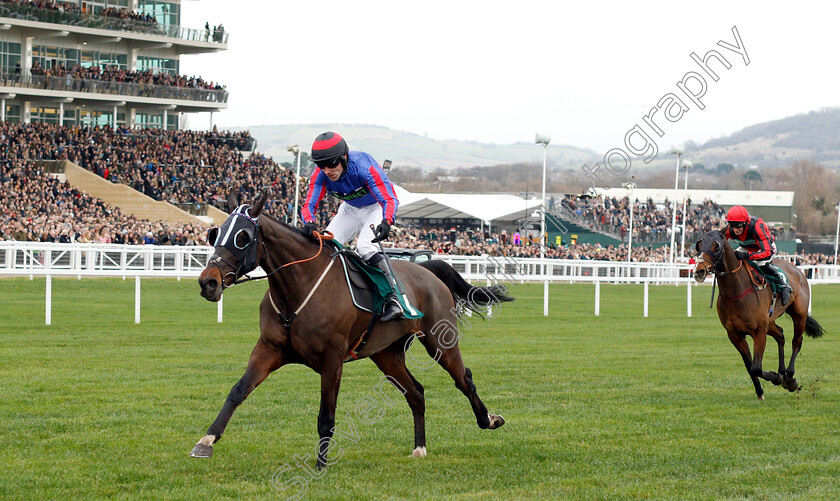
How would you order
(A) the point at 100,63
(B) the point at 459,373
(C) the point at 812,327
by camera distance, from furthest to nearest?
(A) the point at 100,63 < (C) the point at 812,327 < (B) the point at 459,373

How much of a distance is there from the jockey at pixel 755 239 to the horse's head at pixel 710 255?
0.59 meters

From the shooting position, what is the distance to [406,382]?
21.8ft

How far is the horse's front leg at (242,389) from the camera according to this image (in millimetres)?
5297

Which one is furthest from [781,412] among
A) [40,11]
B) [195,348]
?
[40,11]

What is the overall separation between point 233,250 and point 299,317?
620 millimetres

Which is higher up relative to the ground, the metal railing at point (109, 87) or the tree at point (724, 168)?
the tree at point (724, 168)

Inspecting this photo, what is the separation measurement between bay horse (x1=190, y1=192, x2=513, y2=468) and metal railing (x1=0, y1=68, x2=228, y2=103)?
3970cm

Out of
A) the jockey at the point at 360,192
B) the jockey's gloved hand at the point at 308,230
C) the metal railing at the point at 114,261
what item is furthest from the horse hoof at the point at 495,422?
the metal railing at the point at 114,261

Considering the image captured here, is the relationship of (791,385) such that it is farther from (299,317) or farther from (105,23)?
(105,23)

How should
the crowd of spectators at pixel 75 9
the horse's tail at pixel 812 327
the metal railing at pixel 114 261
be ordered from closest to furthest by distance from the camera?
the horse's tail at pixel 812 327 < the metal railing at pixel 114 261 < the crowd of spectators at pixel 75 9

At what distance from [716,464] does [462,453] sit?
5.48 ft

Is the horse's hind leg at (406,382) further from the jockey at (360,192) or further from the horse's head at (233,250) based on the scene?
the horse's head at (233,250)

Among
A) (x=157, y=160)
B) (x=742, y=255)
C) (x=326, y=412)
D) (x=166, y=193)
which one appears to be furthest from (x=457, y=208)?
(x=326, y=412)

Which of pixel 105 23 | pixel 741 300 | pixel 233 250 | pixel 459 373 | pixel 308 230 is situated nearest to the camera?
pixel 233 250
